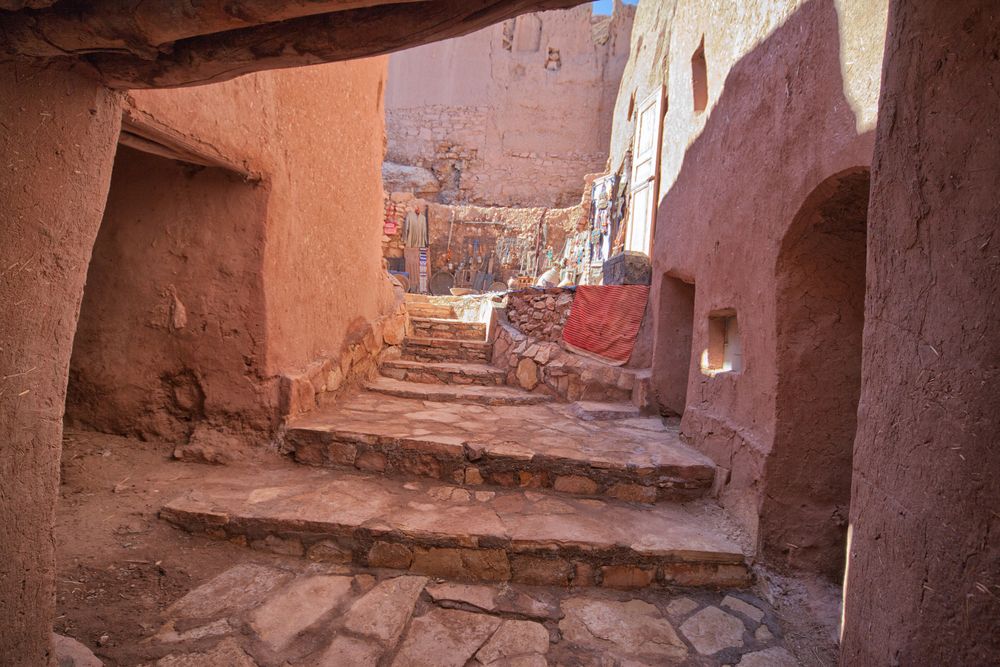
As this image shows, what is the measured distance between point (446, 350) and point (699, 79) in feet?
13.3

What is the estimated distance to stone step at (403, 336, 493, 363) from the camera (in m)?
6.18

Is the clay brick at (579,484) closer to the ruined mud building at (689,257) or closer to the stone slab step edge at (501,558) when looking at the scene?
the stone slab step edge at (501,558)

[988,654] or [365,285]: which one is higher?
[365,285]

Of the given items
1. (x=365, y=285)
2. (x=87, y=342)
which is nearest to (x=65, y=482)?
(x=87, y=342)

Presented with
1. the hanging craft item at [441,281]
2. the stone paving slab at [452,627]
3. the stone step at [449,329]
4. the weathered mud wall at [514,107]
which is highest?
the weathered mud wall at [514,107]

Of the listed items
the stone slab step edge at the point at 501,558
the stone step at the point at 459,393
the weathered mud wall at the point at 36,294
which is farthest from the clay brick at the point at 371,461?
the weathered mud wall at the point at 36,294

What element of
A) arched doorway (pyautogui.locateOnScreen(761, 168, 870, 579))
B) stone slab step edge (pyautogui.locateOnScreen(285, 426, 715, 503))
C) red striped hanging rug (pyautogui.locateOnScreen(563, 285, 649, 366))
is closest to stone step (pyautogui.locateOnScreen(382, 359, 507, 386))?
red striped hanging rug (pyautogui.locateOnScreen(563, 285, 649, 366))

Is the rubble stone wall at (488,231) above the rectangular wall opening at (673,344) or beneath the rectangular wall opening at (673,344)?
above

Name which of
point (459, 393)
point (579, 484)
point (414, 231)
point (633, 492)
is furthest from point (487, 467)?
point (414, 231)

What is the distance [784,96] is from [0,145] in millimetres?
3382

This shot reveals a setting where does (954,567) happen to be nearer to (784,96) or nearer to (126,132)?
(784,96)

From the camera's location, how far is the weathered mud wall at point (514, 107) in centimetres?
1917

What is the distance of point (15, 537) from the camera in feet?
4.20

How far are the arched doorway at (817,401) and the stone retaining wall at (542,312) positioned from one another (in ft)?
10.9
